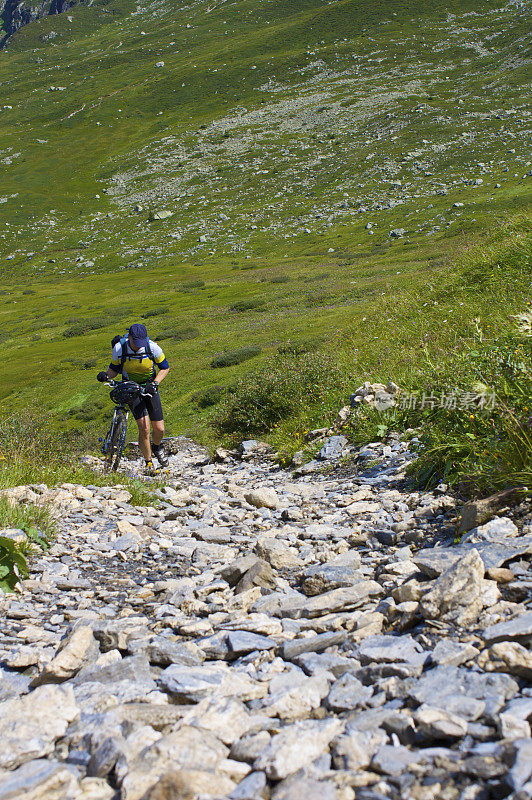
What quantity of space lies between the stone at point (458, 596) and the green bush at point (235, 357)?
21.7 metres

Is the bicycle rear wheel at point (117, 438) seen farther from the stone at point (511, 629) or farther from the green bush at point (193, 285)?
the green bush at point (193, 285)

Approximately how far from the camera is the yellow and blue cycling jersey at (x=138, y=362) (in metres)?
12.2

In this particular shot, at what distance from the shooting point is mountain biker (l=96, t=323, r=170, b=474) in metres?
12.2

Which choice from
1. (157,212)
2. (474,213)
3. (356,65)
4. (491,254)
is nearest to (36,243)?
(157,212)

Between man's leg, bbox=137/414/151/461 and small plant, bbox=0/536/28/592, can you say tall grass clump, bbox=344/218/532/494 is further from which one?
small plant, bbox=0/536/28/592

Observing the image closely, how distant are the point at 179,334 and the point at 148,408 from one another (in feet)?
82.5

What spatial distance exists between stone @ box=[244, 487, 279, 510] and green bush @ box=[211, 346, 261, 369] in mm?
16566

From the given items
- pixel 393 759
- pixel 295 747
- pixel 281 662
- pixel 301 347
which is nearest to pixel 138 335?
pixel 281 662

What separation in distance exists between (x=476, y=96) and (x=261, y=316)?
9262cm

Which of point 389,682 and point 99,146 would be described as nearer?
point 389,682

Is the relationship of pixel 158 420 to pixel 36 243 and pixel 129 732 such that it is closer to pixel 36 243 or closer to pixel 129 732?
pixel 129 732

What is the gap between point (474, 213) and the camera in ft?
189

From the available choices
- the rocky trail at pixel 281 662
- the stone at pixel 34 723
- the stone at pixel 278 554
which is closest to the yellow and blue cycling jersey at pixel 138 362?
the rocky trail at pixel 281 662

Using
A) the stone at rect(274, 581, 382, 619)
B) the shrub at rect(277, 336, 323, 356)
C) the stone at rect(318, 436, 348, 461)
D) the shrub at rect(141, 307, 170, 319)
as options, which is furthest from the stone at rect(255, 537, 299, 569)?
the shrub at rect(141, 307, 170, 319)
